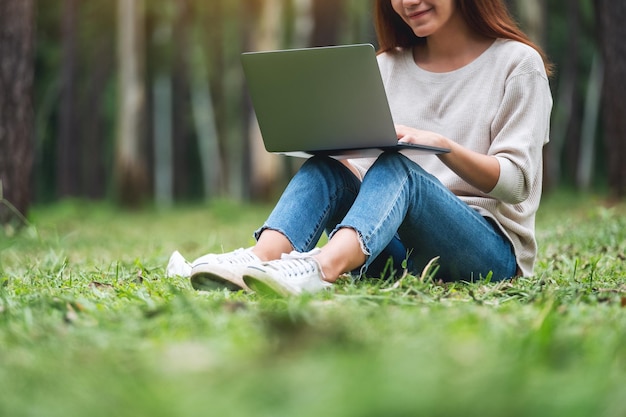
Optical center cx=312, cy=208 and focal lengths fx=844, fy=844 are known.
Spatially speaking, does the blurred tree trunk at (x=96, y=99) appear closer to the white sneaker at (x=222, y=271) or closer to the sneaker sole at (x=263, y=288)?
the white sneaker at (x=222, y=271)

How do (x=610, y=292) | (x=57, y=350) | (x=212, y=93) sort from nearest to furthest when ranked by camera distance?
(x=57, y=350) → (x=610, y=292) → (x=212, y=93)

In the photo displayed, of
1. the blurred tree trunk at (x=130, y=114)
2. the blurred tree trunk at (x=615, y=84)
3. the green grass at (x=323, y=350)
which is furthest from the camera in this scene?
the blurred tree trunk at (x=130, y=114)

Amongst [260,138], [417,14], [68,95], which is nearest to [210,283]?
[417,14]

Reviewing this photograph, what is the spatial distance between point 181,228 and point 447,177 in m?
5.70

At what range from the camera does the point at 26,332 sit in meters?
1.88

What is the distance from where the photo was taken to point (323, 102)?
2.72 metres

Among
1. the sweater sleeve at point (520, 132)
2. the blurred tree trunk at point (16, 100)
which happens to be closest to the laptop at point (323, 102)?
the sweater sleeve at point (520, 132)

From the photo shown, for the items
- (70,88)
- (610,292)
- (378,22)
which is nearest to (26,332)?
(610,292)

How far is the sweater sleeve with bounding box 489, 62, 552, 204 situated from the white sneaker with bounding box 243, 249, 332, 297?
27.4 inches

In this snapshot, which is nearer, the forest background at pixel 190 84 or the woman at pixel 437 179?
the woman at pixel 437 179

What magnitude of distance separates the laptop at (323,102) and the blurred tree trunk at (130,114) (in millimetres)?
10099

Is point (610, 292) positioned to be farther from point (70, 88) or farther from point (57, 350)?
point (70, 88)

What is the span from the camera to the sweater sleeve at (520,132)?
2.79 metres

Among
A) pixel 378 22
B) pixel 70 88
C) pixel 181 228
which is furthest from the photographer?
pixel 70 88
